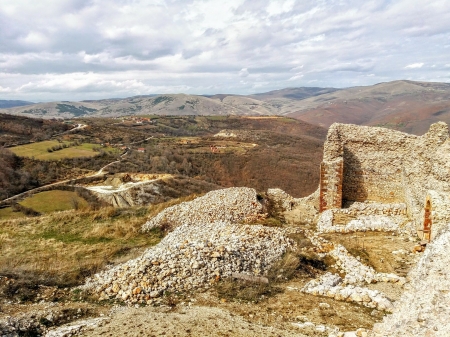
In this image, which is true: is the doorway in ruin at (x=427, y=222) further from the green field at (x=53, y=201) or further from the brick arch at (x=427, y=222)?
the green field at (x=53, y=201)

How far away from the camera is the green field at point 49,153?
56.9m

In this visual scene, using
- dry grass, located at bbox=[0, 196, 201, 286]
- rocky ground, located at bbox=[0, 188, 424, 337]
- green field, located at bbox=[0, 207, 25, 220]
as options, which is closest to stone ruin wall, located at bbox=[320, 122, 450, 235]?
rocky ground, located at bbox=[0, 188, 424, 337]

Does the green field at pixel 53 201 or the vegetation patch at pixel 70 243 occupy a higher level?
the vegetation patch at pixel 70 243

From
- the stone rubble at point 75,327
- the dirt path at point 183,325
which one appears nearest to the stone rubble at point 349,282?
the dirt path at point 183,325

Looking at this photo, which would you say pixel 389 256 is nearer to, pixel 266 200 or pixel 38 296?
pixel 266 200

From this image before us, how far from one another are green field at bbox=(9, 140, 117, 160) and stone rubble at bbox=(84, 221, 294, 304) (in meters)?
52.0

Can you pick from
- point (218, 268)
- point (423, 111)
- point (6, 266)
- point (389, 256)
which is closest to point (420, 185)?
point (389, 256)

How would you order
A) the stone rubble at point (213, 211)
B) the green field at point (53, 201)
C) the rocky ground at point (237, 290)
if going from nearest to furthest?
the rocky ground at point (237, 290) < the stone rubble at point (213, 211) < the green field at point (53, 201)

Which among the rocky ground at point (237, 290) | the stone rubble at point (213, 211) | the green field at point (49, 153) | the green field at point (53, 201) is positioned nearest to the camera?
the rocky ground at point (237, 290)

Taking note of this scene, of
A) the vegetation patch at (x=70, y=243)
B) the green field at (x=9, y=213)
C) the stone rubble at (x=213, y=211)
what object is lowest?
the green field at (x=9, y=213)

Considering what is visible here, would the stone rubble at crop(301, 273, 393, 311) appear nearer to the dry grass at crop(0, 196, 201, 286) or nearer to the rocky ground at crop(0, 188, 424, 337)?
the rocky ground at crop(0, 188, 424, 337)

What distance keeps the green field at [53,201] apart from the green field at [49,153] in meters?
19.1

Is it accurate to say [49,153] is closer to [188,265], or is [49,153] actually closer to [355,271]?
[188,265]

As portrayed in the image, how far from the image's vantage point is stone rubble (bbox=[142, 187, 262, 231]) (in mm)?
18062
